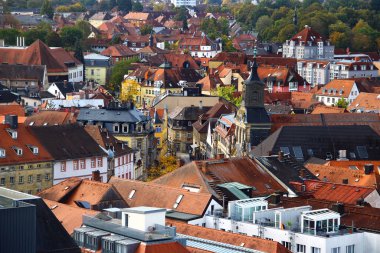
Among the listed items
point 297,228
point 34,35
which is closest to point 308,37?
point 34,35

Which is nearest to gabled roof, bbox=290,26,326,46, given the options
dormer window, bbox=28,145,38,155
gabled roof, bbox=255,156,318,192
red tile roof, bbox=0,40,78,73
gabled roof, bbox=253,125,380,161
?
red tile roof, bbox=0,40,78,73

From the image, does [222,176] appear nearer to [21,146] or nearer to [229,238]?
[229,238]

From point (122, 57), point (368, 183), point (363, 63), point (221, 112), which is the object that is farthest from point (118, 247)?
point (122, 57)

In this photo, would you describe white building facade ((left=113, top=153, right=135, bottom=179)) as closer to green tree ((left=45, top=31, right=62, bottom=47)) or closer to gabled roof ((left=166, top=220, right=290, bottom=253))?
gabled roof ((left=166, top=220, right=290, bottom=253))

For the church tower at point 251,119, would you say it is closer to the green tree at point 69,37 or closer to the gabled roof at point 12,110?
the gabled roof at point 12,110

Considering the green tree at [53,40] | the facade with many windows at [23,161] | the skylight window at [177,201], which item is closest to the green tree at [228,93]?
the green tree at [53,40]

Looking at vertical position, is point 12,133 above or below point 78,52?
above
